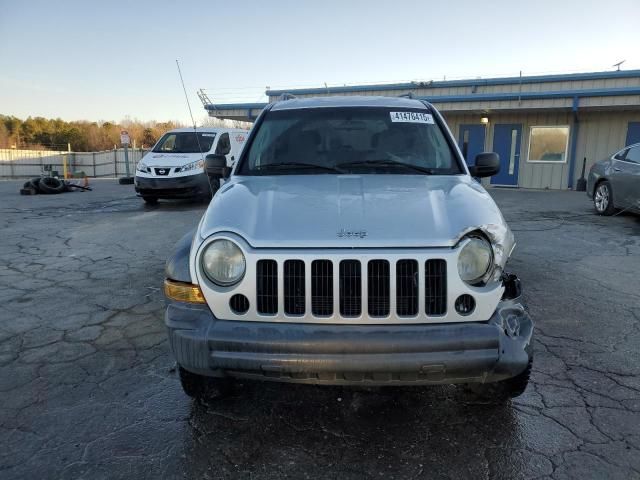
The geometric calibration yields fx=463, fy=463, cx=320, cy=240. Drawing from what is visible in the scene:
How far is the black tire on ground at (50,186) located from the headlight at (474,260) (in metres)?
15.7

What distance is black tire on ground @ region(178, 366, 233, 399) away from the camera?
2.56 m

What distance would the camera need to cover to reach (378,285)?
2.17 m

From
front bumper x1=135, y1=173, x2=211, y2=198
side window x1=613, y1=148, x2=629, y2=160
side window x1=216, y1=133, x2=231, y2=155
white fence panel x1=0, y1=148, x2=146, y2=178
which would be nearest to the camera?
side window x1=613, y1=148, x2=629, y2=160

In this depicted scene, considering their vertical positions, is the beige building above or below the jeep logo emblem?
above

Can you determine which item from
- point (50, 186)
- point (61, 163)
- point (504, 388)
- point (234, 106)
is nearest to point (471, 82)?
point (234, 106)

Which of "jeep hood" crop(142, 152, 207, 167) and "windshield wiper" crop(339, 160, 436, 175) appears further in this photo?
"jeep hood" crop(142, 152, 207, 167)

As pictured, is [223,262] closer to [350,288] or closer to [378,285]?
[350,288]


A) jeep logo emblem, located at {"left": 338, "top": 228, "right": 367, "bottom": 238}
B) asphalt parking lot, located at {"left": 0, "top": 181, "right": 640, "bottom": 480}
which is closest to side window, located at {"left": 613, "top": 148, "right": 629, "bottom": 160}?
asphalt parking lot, located at {"left": 0, "top": 181, "right": 640, "bottom": 480}

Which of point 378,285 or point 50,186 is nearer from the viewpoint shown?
point 378,285

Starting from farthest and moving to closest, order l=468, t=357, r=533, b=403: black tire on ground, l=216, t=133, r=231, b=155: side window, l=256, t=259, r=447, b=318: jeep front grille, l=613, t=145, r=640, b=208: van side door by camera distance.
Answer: l=216, t=133, r=231, b=155: side window, l=613, t=145, r=640, b=208: van side door, l=468, t=357, r=533, b=403: black tire on ground, l=256, t=259, r=447, b=318: jeep front grille

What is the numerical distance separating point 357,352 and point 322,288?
34cm

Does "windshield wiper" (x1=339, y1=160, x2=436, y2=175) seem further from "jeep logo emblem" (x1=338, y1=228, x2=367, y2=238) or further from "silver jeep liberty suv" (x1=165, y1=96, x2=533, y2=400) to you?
"jeep logo emblem" (x1=338, y1=228, x2=367, y2=238)

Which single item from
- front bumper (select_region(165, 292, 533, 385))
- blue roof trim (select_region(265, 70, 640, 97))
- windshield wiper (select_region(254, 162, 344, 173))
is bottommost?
front bumper (select_region(165, 292, 533, 385))

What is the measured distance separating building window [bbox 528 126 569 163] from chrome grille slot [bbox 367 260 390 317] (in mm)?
16563
